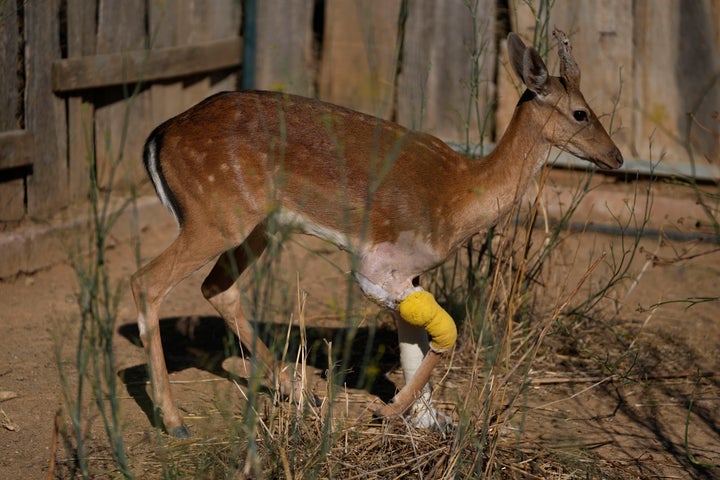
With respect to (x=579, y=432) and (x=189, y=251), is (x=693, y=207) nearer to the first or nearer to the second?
(x=579, y=432)

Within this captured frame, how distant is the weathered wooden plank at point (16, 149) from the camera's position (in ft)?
20.2

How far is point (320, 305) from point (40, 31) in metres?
2.43

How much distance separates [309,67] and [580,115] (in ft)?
13.7

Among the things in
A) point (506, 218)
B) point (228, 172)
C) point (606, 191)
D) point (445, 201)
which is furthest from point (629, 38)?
point (228, 172)

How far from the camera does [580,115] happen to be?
484 centimetres

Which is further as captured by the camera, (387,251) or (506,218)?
(506,218)

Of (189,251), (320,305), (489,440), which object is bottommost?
(320,305)

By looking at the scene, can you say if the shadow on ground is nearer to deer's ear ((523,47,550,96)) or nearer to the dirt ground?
the dirt ground

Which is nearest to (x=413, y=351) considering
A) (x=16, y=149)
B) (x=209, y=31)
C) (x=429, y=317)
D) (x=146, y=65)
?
(x=429, y=317)

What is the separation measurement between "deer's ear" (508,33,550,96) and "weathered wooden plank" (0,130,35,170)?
3154 mm

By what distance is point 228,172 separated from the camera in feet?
14.9

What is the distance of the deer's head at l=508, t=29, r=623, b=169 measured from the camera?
4.81 meters

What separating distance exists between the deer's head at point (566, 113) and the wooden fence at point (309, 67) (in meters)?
1.51

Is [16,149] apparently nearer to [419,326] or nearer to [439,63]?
[419,326]
